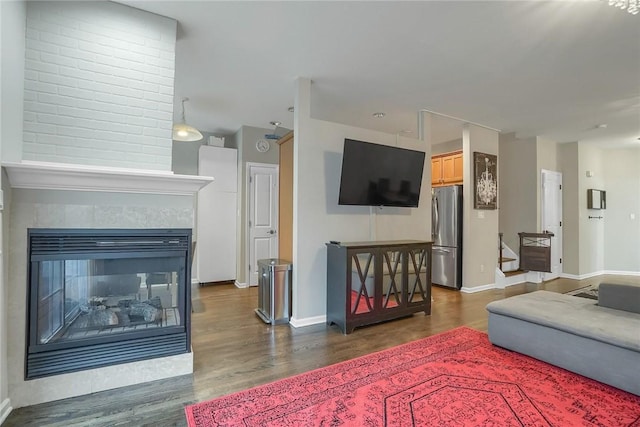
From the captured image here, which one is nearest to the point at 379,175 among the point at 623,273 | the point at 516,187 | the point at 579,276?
the point at 516,187

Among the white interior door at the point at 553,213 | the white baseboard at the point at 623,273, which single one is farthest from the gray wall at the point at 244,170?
the white baseboard at the point at 623,273

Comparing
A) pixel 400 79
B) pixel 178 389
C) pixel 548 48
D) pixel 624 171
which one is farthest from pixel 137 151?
pixel 624 171

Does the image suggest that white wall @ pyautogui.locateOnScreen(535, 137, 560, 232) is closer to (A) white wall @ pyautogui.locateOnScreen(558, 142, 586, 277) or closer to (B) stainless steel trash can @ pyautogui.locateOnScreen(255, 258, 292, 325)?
(A) white wall @ pyautogui.locateOnScreen(558, 142, 586, 277)

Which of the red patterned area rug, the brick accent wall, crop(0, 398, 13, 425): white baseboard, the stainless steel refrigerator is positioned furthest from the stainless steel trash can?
the stainless steel refrigerator

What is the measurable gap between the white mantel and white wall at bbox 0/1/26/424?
0.30ft

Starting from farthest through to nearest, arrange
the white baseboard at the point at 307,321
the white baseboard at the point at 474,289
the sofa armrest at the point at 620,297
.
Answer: the white baseboard at the point at 474,289 < the white baseboard at the point at 307,321 < the sofa armrest at the point at 620,297

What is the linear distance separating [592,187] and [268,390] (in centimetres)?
777

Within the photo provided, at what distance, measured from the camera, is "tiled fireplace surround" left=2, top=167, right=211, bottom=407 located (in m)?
1.89

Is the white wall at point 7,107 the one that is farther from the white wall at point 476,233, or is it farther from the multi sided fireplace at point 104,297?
the white wall at point 476,233

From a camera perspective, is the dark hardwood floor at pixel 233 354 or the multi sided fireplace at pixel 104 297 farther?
the multi sided fireplace at pixel 104 297

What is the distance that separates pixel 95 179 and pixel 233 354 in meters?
1.70

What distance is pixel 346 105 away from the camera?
4.28 m

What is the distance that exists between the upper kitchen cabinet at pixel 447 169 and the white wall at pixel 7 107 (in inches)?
223

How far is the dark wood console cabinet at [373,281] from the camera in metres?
3.17
